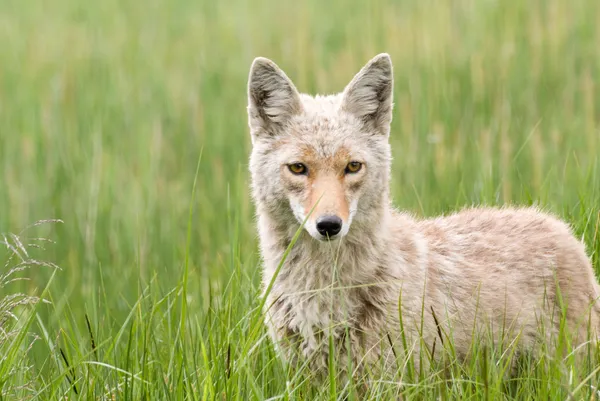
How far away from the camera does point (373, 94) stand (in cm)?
480

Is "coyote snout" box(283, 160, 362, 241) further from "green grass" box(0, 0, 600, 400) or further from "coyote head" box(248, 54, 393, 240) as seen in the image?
"green grass" box(0, 0, 600, 400)

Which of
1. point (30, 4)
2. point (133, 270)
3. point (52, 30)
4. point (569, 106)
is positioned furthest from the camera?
point (30, 4)

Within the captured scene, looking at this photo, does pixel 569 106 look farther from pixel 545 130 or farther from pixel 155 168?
pixel 155 168

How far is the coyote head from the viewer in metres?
4.27

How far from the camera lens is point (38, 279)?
20.8 ft

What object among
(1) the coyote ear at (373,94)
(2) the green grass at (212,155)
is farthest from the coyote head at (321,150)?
(2) the green grass at (212,155)

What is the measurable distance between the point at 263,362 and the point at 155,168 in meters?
3.84

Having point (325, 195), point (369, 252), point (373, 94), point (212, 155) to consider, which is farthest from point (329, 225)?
point (212, 155)

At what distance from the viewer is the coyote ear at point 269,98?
15.5ft

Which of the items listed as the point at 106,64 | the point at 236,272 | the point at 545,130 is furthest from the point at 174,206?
the point at 106,64

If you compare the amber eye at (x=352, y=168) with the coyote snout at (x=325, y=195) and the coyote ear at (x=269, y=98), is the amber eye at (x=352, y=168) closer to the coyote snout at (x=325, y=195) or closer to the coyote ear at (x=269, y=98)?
the coyote snout at (x=325, y=195)

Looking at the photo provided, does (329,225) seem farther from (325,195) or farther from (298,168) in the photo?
(298,168)

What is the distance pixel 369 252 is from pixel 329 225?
0.46 metres

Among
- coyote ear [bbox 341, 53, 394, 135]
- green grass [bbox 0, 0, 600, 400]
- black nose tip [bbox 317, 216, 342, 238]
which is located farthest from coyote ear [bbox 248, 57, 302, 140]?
black nose tip [bbox 317, 216, 342, 238]
